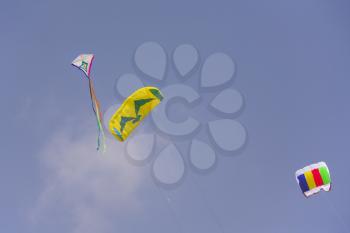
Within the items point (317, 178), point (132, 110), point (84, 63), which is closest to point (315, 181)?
point (317, 178)

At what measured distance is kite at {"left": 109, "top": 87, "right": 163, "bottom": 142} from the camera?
22.6 m

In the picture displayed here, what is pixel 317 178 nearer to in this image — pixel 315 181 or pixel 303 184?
pixel 315 181

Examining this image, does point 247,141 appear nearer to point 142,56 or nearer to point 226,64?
point 226,64

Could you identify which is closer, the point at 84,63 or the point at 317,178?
the point at 84,63

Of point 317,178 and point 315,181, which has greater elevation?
point 317,178

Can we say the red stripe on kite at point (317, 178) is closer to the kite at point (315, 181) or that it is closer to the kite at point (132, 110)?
the kite at point (315, 181)

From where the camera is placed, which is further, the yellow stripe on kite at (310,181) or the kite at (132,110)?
the yellow stripe on kite at (310,181)

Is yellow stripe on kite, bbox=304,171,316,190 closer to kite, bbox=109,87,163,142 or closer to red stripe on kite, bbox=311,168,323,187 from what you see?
red stripe on kite, bbox=311,168,323,187

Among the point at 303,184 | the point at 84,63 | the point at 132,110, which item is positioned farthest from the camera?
the point at 303,184

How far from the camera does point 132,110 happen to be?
75.7ft

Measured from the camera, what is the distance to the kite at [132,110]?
22.6 m

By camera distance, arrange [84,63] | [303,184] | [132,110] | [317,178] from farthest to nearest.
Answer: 1. [303,184]
2. [317,178]
3. [132,110]
4. [84,63]

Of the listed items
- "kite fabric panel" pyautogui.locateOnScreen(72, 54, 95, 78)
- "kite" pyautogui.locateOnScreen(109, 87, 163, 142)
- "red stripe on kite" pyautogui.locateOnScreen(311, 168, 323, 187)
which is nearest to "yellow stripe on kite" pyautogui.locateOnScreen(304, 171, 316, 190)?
"red stripe on kite" pyautogui.locateOnScreen(311, 168, 323, 187)

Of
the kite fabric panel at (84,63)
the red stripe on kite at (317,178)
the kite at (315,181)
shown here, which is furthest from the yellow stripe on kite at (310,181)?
the kite fabric panel at (84,63)
